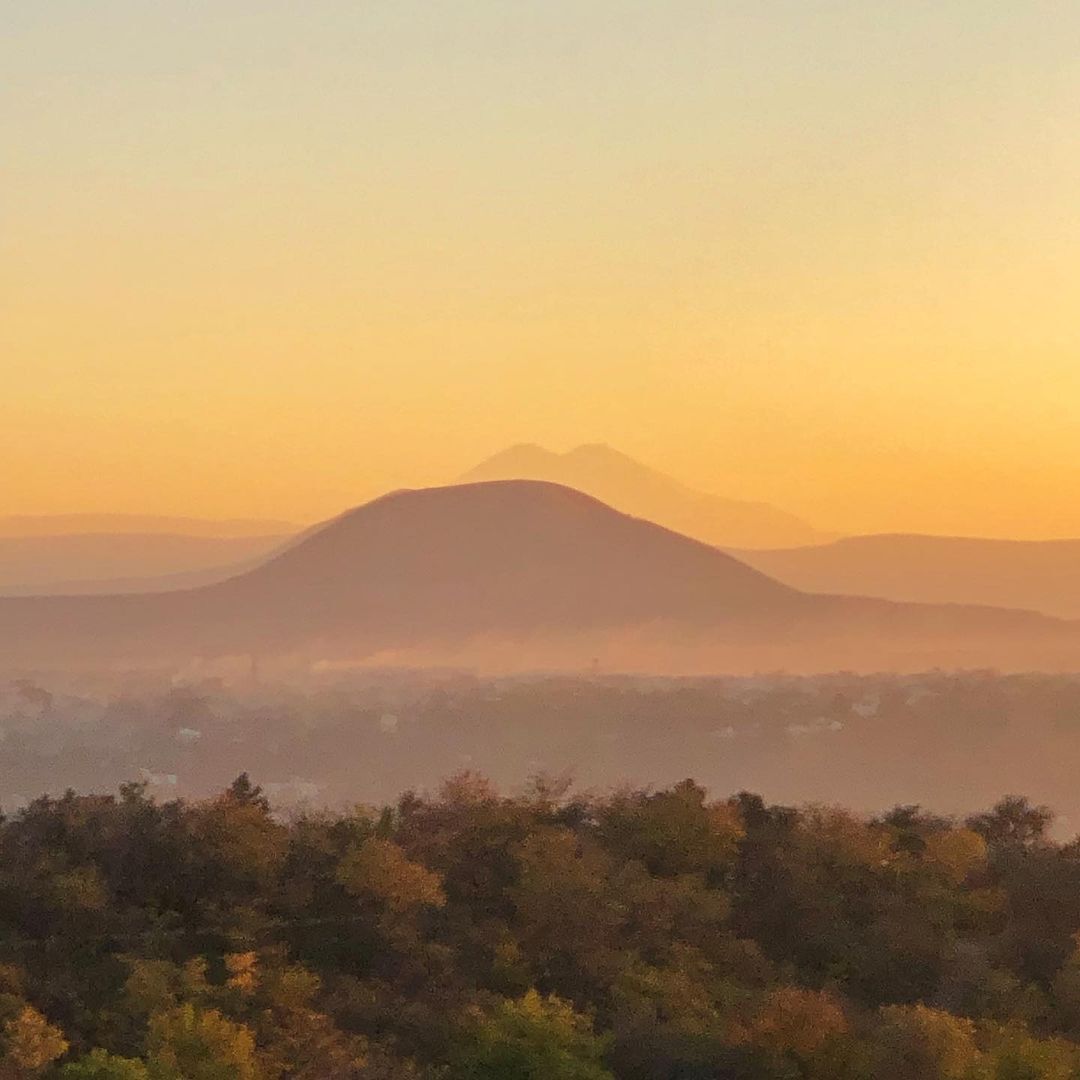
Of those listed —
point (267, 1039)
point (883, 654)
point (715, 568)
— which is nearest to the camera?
point (267, 1039)

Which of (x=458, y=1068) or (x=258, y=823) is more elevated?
(x=258, y=823)

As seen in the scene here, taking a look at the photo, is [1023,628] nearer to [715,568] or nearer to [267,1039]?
[715,568]

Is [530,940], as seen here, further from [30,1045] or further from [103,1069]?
[30,1045]

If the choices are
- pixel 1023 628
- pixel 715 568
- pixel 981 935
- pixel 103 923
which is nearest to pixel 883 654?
pixel 1023 628

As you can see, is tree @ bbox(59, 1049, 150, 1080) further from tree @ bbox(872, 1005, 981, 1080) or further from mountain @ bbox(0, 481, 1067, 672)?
mountain @ bbox(0, 481, 1067, 672)

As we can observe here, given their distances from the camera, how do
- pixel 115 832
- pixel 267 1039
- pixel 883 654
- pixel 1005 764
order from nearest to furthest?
pixel 267 1039 → pixel 115 832 → pixel 1005 764 → pixel 883 654

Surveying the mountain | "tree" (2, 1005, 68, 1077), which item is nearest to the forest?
"tree" (2, 1005, 68, 1077)

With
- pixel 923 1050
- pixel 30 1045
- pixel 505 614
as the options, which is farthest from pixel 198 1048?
pixel 505 614

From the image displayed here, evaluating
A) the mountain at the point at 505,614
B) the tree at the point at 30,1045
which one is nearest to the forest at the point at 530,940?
the tree at the point at 30,1045
